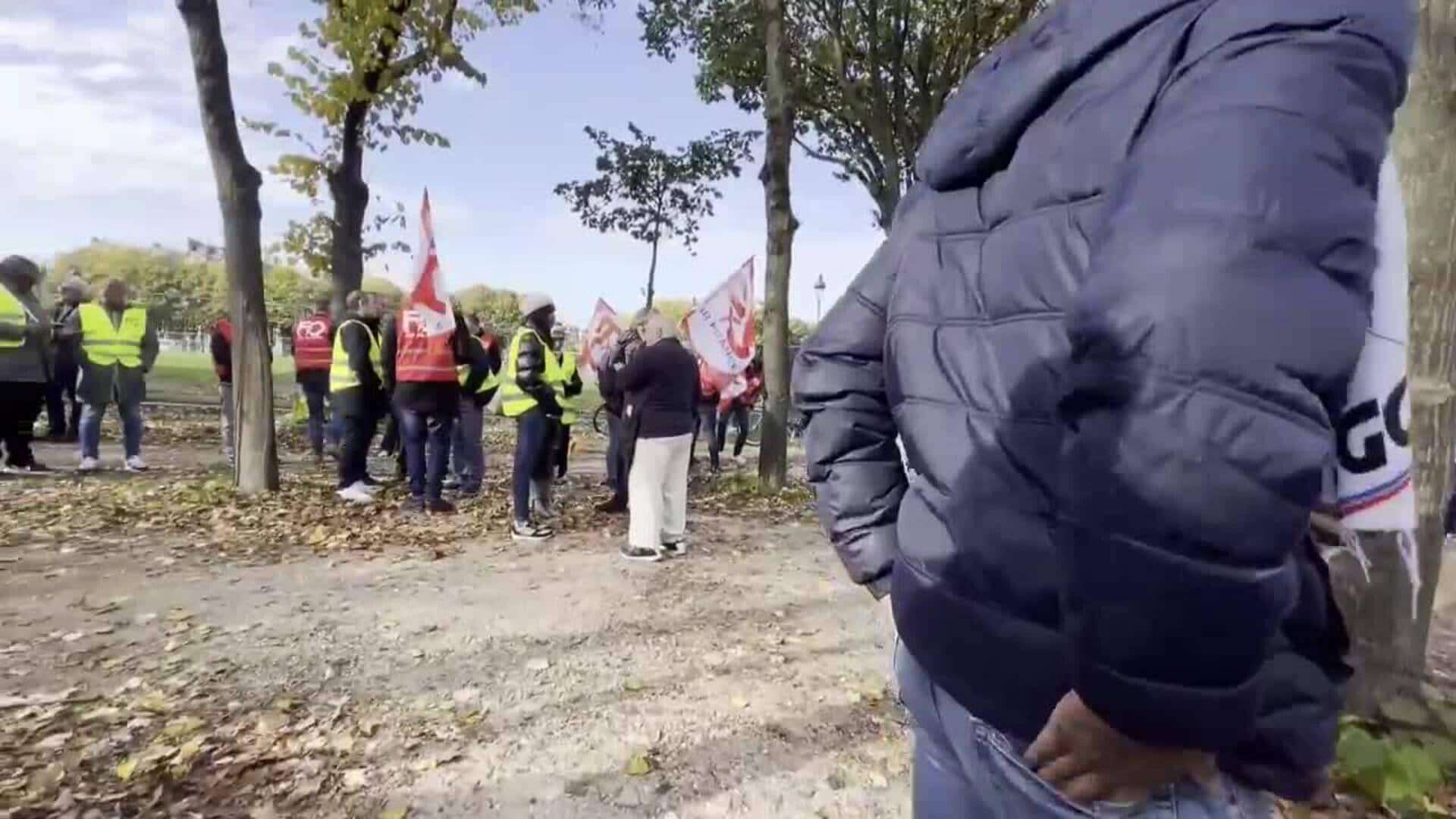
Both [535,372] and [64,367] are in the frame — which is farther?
[64,367]

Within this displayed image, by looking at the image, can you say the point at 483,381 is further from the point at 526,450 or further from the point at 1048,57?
the point at 1048,57

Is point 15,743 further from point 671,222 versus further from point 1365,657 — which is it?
point 671,222

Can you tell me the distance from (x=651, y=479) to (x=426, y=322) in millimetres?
2622

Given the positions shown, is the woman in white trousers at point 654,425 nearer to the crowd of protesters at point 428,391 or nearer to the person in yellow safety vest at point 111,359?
the crowd of protesters at point 428,391

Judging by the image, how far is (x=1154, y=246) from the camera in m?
0.97

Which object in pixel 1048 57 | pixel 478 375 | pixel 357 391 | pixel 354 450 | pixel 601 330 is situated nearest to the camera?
pixel 1048 57

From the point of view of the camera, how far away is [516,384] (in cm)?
782

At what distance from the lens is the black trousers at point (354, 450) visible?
359 inches

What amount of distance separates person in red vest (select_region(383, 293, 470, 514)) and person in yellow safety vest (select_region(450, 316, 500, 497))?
492 millimetres

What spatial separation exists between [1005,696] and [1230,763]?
247 millimetres

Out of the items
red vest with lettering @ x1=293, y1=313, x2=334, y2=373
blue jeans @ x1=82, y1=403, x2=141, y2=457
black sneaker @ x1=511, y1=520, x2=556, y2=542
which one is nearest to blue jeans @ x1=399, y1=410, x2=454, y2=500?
black sneaker @ x1=511, y1=520, x2=556, y2=542

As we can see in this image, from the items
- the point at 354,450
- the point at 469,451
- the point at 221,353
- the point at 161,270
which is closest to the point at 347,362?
the point at 354,450

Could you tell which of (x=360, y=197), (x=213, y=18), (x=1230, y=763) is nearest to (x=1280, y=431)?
(x=1230, y=763)

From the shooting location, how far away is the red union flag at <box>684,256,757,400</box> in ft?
34.6
